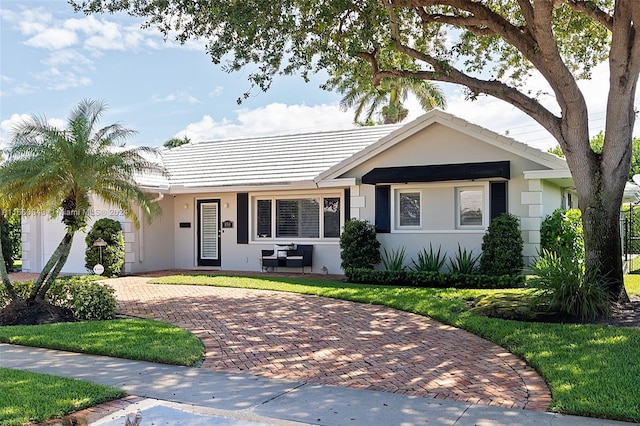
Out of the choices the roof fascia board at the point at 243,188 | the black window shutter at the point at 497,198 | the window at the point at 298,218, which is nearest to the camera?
the black window shutter at the point at 497,198

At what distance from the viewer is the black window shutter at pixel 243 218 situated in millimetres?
18328

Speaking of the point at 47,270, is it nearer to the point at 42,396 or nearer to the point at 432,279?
the point at 42,396

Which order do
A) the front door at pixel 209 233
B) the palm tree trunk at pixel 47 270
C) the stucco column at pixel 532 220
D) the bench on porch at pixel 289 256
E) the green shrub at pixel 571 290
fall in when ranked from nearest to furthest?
the green shrub at pixel 571 290
the palm tree trunk at pixel 47 270
the stucco column at pixel 532 220
the bench on porch at pixel 289 256
the front door at pixel 209 233

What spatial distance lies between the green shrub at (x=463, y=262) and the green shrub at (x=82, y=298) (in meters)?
8.63

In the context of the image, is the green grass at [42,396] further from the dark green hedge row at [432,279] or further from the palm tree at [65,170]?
the dark green hedge row at [432,279]

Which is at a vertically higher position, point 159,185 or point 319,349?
point 159,185

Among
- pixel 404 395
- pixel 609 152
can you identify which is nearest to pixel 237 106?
pixel 609 152

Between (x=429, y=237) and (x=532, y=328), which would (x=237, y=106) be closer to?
(x=429, y=237)

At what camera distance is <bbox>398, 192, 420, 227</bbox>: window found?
1562cm

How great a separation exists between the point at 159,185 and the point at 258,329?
1062 centimetres

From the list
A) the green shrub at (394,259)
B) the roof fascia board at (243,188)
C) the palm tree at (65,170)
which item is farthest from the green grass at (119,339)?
the roof fascia board at (243,188)

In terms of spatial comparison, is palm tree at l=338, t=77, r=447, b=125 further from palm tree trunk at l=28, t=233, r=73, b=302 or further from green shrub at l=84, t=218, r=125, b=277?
palm tree trunk at l=28, t=233, r=73, b=302

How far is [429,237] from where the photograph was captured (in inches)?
601

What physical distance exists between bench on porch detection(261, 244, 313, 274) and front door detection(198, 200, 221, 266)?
89.8 inches
